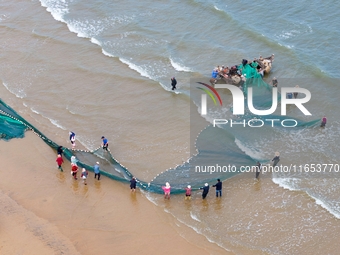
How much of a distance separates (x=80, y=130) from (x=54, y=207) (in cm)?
652

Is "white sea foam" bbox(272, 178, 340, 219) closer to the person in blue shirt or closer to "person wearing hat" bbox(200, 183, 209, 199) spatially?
"person wearing hat" bbox(200, 183, 209, 199)

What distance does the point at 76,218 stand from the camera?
63.4ft

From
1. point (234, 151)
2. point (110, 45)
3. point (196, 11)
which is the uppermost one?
point (196, 11)

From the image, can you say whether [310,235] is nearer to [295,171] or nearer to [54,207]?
[295,171]

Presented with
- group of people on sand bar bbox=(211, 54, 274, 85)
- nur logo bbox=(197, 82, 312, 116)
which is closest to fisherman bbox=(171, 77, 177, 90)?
nur logo bbox=(197, 82, 312, 116)

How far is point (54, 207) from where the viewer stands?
19.8m

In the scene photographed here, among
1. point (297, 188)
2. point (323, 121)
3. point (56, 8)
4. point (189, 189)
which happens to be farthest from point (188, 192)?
point (56, 8)

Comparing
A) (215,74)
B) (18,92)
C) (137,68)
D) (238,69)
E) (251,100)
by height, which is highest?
(137,68)

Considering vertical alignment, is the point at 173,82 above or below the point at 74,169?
above

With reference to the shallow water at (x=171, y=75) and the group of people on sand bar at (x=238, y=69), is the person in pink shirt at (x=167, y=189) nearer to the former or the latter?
the shallow water at (x=171, y=75)

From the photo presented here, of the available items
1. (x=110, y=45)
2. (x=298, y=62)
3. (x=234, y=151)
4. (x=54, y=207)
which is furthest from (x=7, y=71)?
(x=298, y=62)

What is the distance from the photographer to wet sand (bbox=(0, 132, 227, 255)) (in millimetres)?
17906

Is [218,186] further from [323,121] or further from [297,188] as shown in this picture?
[323,121]

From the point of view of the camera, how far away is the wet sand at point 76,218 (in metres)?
17.9
